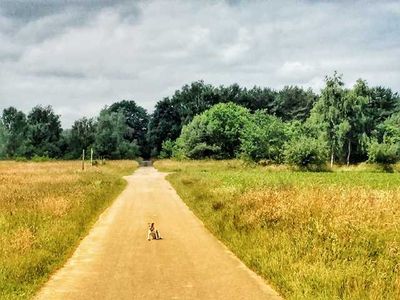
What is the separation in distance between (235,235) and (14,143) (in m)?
114

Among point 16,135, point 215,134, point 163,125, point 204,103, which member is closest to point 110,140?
point 16,135

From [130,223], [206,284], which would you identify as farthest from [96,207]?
[206,284]

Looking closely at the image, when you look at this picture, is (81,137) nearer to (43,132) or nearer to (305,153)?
(43,132)

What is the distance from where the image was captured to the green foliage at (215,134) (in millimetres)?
89688

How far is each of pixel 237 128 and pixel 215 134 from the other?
16.4ft

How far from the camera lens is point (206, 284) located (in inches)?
391

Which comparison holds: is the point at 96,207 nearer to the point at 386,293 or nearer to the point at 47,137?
the point at 386,293

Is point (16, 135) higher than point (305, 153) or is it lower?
higher

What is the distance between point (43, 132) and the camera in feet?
389

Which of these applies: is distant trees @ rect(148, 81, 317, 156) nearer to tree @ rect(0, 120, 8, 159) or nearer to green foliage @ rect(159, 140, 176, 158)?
green foliage @ rect(159, 140, 176, 158)

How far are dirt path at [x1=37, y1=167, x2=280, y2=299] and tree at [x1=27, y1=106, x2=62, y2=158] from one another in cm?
9989

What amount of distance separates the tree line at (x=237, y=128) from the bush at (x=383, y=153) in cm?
12

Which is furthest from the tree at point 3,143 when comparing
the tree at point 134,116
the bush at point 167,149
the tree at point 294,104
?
the tree at point 294,104

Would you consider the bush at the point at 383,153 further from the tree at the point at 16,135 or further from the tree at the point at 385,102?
the tree at the point at 16,135
